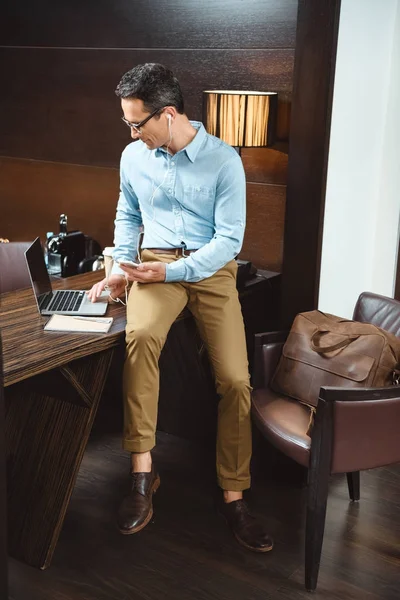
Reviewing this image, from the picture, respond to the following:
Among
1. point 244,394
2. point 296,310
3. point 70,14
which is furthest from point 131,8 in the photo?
point 244,394

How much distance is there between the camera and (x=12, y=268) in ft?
11.1

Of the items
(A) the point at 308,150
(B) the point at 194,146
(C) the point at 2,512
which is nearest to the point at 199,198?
(B) the point at 194,146

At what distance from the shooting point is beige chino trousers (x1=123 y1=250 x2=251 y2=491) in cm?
266

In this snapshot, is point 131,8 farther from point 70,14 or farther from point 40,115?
point 40,115

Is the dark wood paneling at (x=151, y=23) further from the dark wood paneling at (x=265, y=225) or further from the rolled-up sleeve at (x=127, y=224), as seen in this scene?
the rolled-up sleeve at (x=127, y=224)

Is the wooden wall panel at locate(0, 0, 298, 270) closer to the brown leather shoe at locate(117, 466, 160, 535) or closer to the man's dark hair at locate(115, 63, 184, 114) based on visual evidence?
the man's dark hair at locate(115, 63, 184, 114)

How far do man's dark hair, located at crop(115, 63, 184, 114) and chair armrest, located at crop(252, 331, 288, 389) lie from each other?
37.5 inches

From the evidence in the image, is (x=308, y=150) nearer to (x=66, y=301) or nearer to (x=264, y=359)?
(x=264, y=359)

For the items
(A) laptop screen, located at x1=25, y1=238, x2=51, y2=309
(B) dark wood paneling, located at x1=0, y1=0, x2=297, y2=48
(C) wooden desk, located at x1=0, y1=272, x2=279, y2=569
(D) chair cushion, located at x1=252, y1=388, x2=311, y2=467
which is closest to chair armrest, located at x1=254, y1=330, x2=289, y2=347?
(D) chair cushion, located at x1=252, y1=388, x2=311, y2=467

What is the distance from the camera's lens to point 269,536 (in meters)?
2.67

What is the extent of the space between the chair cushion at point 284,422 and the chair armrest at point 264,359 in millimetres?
40

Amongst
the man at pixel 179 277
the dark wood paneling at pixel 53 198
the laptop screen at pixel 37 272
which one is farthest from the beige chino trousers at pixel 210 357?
the dark wood paneling at pixel 53 198

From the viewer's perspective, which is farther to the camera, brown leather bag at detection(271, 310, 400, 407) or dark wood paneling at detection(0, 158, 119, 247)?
dark wood paneling at detection(0, 158, 119, 247)

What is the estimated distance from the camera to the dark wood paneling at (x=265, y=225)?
135 inches
